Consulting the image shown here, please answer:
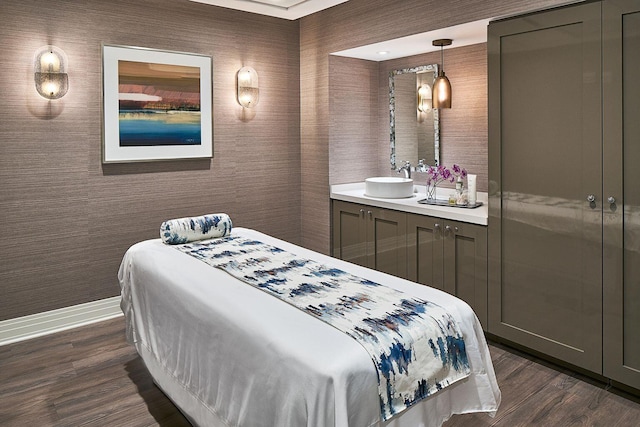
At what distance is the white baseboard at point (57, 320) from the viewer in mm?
3459

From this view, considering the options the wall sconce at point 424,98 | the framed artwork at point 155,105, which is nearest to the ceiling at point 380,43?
the wall sconce at point 424,98

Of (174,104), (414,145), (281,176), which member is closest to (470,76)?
(414,145)

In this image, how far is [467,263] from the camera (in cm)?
336

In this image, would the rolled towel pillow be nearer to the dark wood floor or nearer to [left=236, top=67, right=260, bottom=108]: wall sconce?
the dark wood floor

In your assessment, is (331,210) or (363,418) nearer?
(363,418)

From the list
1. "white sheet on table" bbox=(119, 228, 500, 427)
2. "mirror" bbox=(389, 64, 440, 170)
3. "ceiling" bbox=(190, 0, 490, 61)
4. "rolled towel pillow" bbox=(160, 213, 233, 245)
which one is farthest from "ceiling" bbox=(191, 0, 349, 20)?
"white sheet on table" bbox=(119, 228, 500, 427)

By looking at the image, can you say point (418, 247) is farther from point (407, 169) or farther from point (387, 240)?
point (407, 169)

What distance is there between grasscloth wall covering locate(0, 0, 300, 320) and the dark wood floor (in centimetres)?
62

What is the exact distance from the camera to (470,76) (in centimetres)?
387

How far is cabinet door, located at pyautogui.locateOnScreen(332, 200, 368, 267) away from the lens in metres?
4.16

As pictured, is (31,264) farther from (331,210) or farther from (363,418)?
(363,418)

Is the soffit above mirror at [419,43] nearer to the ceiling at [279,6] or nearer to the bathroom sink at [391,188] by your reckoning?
the ceiling at [279,6]

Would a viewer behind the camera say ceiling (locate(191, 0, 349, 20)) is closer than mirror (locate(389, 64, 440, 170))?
Yes

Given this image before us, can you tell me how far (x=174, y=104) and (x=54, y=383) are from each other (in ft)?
7.04
